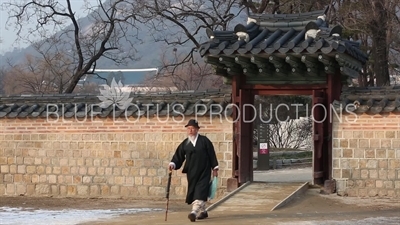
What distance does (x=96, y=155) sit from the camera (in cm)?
1455

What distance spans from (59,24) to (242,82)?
14642 mm

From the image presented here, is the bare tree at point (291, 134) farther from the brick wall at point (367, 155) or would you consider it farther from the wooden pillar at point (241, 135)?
the brick wall at point (367, 155)

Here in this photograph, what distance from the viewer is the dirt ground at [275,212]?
414 inches

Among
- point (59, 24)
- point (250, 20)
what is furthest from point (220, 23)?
point (250, 20)

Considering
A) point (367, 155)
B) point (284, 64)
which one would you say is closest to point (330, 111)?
point (367, 155)

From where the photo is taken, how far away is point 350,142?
1308 cm

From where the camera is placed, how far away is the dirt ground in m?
10.5

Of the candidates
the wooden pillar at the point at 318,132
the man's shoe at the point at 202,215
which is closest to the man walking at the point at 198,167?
the man's shoe at the point at 202,215

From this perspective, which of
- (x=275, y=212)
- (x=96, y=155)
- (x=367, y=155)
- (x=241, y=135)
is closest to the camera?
(x=275, y=212)

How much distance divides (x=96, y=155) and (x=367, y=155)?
5.44 meters

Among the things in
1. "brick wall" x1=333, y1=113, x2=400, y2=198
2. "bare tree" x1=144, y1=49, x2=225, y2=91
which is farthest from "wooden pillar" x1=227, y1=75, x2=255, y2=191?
"bare tree" x1=144, y1=49, x2=225, y2=91

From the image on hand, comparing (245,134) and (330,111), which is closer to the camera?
(330,111)

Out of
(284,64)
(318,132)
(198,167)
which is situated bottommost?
(198,167)

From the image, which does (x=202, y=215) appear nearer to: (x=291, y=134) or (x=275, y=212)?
(x=275, y=212)
